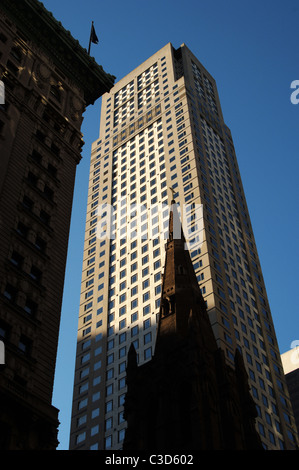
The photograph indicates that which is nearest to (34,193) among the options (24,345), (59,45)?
(24,345)

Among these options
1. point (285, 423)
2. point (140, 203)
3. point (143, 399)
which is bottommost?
point (143, 399)

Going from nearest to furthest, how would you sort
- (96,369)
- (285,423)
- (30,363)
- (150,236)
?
(30,363), (285,423), (96,369), (150,236)

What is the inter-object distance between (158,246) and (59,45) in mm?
40229

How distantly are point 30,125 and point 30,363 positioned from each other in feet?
71.1

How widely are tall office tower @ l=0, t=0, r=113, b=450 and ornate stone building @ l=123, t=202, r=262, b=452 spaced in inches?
521

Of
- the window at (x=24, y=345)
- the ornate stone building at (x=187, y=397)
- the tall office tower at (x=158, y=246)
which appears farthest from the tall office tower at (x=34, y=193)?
the tall office tower at (x=158, y=246)

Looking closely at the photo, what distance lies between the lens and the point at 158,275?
88.8 metres

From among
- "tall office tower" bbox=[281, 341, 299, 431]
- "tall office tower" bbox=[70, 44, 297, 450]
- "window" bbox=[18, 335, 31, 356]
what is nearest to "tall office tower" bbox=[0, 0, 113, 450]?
"window" bbox=[18, 335, 31, 356]

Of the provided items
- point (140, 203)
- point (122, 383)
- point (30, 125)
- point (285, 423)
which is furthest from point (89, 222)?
point (30, 125)

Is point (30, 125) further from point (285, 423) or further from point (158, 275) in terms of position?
point (285, 423)

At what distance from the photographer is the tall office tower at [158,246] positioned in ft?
262

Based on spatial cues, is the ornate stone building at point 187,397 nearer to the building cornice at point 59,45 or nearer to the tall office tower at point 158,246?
the tall office tower at point 158,246

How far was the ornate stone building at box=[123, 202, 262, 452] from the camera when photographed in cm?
4469
